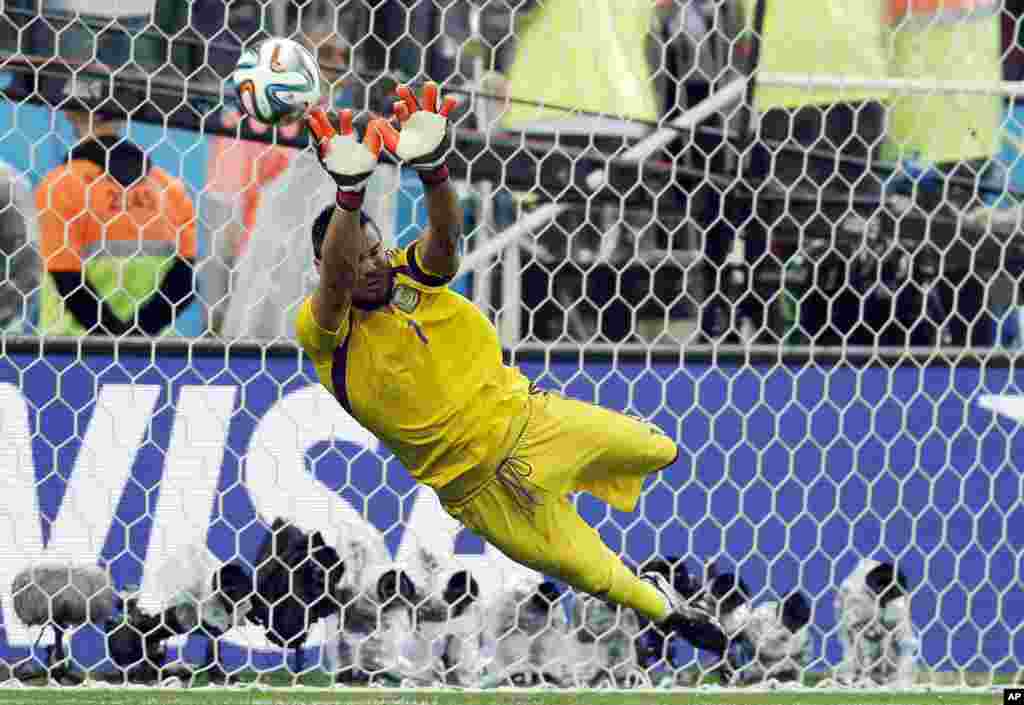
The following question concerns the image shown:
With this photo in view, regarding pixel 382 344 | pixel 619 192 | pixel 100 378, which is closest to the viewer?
pixel 382 344

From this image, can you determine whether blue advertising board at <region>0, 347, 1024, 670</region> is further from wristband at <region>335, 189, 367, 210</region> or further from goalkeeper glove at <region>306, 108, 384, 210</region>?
goalkeeper glove at <region>306, 108, 384, 210</region>

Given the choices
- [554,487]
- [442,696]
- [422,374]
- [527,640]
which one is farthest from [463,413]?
[527,640]

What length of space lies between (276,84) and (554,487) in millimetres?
1360

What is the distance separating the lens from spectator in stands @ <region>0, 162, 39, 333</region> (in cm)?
562

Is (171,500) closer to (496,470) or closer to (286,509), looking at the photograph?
(286,509)

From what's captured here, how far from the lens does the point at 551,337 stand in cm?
597

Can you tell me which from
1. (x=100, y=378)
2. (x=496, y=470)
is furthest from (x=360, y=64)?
(x=496, y=470)

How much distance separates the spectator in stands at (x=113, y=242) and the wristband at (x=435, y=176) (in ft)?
4.87

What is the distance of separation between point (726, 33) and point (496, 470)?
197 cm

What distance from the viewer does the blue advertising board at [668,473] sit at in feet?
18.1

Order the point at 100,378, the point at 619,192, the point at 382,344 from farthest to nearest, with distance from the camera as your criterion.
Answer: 1. the point at 619,192
2. the point at 100,378
3. the point at 382,344

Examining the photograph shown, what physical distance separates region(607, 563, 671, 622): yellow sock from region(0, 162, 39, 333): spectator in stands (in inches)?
79.0

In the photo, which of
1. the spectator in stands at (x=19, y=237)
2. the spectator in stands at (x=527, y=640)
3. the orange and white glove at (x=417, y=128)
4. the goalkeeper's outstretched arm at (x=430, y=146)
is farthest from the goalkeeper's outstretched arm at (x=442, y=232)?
the spectator in stands at (x=19, y=237)

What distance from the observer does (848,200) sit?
19.2 feet
